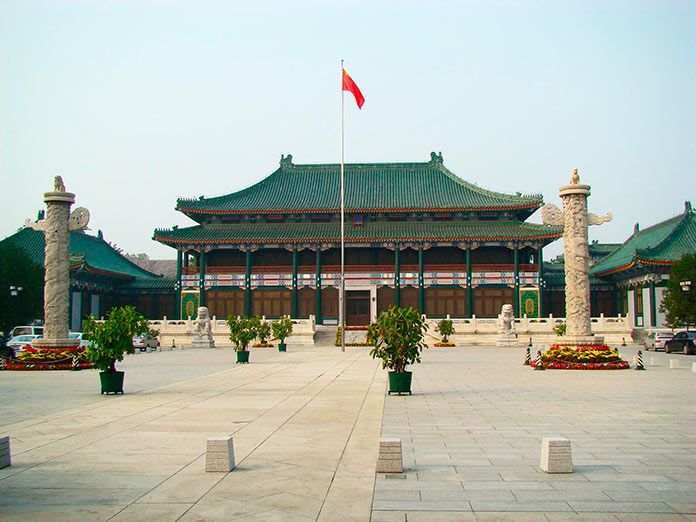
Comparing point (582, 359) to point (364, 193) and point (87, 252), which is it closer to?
point (364, 193)

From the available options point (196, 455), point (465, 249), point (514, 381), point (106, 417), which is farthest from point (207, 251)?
point (196, 455)

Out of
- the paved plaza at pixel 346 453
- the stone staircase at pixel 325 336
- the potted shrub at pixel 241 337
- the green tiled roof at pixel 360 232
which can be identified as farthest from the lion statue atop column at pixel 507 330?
the paved plaza at pixel 346 453

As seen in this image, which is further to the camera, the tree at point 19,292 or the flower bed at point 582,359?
the tree at point 19,292

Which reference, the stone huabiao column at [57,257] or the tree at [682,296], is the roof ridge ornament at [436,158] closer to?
the tree at [682,296]

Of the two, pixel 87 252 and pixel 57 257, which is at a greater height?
pixel 87 252

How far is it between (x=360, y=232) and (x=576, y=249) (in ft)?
104

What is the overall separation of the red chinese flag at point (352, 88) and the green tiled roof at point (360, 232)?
15384mm

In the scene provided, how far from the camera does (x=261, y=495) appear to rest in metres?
6.60

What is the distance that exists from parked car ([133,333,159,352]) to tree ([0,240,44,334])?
21.8ft

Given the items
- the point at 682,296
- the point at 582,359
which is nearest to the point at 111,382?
the point at 582,359

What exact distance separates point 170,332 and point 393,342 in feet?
119

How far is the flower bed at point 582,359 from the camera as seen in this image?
A: 22.0 metres

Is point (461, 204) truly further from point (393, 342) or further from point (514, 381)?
Result: point (393, 342)

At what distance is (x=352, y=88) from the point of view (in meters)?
38.5
